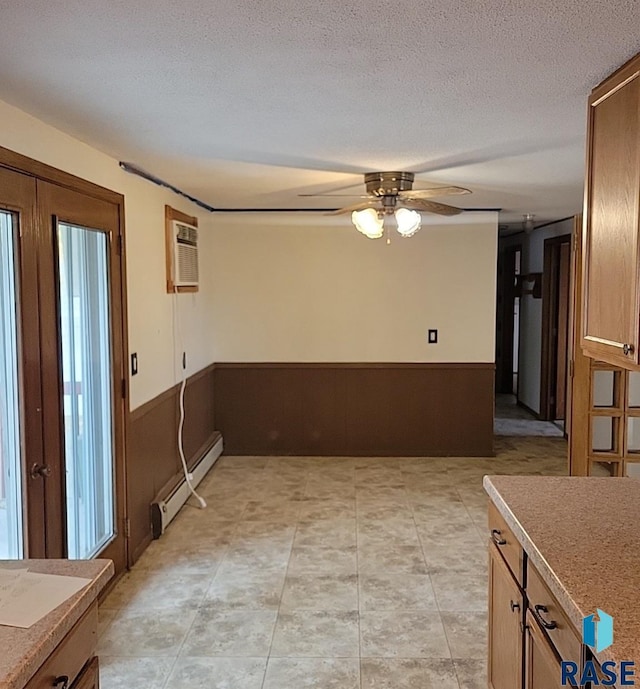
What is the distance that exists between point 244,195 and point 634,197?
131 inches

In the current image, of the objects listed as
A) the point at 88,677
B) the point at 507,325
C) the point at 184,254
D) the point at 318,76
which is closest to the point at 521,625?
the point at 88,677

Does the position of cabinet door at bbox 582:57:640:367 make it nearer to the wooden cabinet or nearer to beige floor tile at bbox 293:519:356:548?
the wooden cabinet

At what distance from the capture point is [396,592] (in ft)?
11.3

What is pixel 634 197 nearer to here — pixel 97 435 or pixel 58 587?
pixel 58 587

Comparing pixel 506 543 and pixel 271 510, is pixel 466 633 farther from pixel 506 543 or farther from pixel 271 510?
pixel 271 510

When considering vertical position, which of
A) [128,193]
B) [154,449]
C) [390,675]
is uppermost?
[128,193]

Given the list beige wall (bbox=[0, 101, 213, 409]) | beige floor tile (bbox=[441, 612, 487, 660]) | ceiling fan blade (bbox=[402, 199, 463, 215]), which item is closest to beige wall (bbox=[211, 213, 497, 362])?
beige wall (bbox=[0, 101, 213, 409])

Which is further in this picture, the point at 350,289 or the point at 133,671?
the point at 350,289

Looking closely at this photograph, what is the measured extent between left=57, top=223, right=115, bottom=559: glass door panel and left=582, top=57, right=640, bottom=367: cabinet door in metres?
2.06

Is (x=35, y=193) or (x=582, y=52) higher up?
(x=582, y=52)

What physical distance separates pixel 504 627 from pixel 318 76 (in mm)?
1836

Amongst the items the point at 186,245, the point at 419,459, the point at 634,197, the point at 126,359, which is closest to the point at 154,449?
the point at 126,359

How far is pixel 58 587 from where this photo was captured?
1.64 metres

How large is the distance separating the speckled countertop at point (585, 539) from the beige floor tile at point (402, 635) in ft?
2.88
